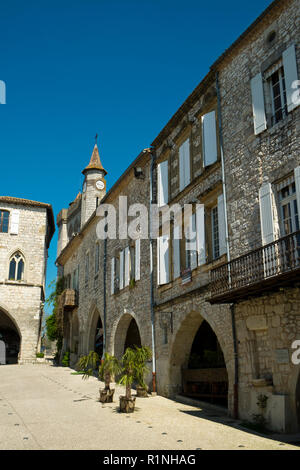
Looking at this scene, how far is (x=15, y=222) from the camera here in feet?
100

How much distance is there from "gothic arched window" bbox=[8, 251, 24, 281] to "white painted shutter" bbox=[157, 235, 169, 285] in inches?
720

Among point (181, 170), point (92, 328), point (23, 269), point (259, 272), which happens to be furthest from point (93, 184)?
point (259, 272)

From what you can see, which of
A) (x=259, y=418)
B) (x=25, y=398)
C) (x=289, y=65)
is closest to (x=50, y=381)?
(x=25, y=398)

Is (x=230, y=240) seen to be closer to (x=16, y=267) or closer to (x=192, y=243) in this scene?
(x=192, y=243)

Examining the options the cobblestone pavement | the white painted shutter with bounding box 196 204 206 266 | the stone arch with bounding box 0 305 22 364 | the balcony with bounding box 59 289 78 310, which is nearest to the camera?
the cobblestone pavement

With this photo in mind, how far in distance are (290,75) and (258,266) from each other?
383 cm

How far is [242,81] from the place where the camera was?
10.6 metres

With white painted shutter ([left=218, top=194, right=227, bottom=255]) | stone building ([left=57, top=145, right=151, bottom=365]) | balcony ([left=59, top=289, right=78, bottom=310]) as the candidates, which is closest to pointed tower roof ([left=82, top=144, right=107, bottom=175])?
stone building ([left=57, top=145, right=151, bottom=365])

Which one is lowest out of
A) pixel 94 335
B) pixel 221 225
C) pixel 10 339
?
pixel 94 335

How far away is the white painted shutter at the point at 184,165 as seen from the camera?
1285 cm

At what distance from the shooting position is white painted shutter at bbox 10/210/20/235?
30281 millimetres

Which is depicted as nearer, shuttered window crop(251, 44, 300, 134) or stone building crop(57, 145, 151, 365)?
shuttered window crop(251, 44, 300, 134)

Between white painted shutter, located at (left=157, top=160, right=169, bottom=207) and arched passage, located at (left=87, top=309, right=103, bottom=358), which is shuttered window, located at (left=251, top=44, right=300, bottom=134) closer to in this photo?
white painted shutter, located at (left=157, top=160, right=169, bottom=207)
